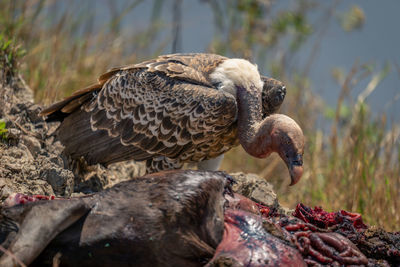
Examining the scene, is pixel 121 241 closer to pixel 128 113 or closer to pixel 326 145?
pixel 128 113

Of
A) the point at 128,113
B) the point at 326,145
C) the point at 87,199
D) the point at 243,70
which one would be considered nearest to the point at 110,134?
the point at 128,113

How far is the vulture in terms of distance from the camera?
496 cm

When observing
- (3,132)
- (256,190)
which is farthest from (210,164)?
(3,132)


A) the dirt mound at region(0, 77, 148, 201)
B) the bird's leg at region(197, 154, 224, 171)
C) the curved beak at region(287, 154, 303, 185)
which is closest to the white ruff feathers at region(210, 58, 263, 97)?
the bird's leg at region(197, 154, 224, 171)

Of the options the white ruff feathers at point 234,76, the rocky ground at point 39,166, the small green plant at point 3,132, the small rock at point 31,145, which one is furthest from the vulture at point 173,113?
the small green plant at point 3,132

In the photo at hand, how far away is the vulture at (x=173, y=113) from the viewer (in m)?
4.96

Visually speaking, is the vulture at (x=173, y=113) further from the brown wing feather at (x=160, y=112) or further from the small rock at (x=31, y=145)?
the small rock at (x=31, y=145)

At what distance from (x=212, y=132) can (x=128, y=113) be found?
0.95m

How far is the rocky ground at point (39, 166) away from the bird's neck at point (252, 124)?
1.18ft

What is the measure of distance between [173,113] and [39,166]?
51.6 inches

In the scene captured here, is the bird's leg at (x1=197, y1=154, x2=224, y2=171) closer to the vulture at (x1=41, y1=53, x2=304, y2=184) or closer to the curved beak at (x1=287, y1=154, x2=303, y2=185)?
the vulture at (x1=41, y1=53, x2=304, y2=184)

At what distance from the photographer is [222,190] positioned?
10.5 ft

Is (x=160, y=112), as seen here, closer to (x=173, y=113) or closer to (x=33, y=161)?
(x=173, y=113)

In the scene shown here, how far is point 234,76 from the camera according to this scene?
5.19m
